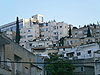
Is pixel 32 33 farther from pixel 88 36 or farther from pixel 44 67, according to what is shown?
pixel 44 67

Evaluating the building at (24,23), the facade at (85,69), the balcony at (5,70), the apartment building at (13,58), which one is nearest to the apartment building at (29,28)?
the building at (24,23)

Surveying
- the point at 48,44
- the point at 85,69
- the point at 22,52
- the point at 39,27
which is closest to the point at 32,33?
the point at 39,27

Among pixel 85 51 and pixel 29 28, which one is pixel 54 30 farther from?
pixel 85 51

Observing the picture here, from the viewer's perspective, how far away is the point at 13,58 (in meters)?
31.9

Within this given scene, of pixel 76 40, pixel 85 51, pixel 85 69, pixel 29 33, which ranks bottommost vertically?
pixel 85 69

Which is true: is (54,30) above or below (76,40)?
above

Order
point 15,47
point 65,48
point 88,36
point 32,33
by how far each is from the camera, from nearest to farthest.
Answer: point 15,47, point 65,48, point 88,36, point 32,33

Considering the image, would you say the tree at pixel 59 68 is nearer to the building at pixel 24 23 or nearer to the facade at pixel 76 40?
the facade at pixel 76 40

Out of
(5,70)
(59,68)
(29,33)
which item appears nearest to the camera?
(5,70)

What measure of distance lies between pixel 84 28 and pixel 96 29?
13.1 ft

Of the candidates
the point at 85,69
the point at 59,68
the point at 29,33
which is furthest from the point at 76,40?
the point at 59,68

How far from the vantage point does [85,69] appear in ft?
153

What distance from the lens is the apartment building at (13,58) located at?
97.6ft

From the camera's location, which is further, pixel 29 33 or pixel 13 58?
pixel 29 33
